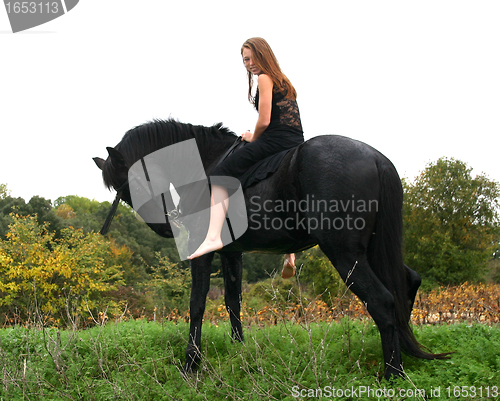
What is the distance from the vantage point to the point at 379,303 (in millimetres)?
2988

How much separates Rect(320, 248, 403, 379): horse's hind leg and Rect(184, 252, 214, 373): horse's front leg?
4.82 ft

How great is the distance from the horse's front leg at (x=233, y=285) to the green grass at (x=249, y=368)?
0.16 metres

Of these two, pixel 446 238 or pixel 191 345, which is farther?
pixel 446 238

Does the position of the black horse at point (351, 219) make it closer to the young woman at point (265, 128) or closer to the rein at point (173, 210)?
the young woman at point (265, 128)

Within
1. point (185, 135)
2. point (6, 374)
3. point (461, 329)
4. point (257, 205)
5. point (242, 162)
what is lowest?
point (461, 329)

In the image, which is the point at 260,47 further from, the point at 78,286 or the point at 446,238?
the point at 446,238

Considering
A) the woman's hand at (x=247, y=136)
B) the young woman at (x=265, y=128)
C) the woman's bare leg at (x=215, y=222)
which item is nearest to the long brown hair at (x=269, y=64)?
the young woman at (x=265, y=128)

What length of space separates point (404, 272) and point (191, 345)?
7.15ft

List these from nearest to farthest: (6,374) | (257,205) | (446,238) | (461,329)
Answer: (257,205) → (6,374) → (461,329) → (446,238)

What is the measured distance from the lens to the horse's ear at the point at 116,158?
163 inches

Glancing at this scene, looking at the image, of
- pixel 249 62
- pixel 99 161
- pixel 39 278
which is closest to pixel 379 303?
pixel 249 62

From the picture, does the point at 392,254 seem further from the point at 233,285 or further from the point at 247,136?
the point at 233,285

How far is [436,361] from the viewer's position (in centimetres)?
339

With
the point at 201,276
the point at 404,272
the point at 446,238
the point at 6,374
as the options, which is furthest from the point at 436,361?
the point at 446,238
